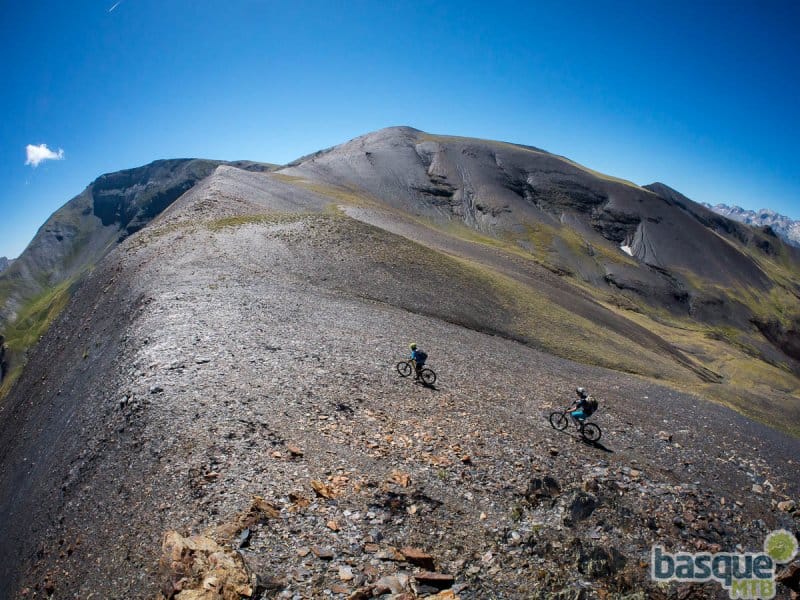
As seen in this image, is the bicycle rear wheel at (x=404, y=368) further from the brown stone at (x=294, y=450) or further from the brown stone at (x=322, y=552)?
the brown stone at (x=322, y=552)

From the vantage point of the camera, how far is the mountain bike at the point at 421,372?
22391 millimetres

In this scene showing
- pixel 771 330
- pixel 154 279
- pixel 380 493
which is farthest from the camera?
pixel 771 330

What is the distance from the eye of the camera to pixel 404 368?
22.8m

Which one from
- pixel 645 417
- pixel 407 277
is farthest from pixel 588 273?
pixel 645 417

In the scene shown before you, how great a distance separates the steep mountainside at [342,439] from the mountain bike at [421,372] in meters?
0.77

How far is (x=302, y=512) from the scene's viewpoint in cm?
1119

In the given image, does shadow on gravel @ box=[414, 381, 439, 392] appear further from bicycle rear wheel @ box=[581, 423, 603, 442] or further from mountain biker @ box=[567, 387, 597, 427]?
bicycle rear wheel @ box=[581, 423, 603, 442]

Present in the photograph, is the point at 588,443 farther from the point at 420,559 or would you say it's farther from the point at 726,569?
the point at 420,559

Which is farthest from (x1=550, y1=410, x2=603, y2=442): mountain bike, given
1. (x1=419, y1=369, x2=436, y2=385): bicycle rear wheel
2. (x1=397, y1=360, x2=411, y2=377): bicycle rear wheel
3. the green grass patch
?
the green grass patch

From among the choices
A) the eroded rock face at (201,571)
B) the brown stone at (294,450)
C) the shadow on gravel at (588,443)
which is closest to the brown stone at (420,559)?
the eroded rock face at (201,571)

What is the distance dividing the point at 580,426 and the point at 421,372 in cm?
779

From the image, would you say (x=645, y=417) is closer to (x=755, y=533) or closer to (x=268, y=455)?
(x=755, y=533)

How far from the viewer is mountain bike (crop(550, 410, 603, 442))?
1964 cm

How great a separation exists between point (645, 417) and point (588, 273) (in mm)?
82973
